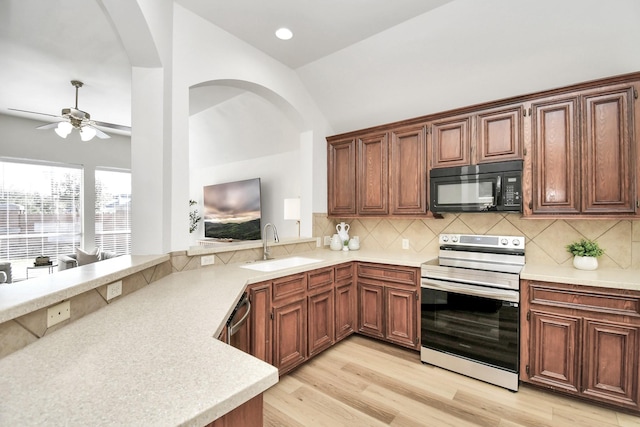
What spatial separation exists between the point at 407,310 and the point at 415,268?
1.35 feet

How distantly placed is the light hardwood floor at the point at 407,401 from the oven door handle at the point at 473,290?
0.69 meters

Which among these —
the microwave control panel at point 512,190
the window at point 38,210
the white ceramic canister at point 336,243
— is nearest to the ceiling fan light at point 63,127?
the window at point 38,210

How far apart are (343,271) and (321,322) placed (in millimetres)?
539

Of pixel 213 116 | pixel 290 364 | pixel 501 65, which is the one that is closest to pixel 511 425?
pixel 290 364

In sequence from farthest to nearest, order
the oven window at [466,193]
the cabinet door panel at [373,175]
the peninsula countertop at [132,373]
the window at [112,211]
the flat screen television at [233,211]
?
the window at [112,211] < the flat screen television at [233,211] < the cabinet door panel at [373,175] < the oven window at [466,193] < the peninsula countertop at [132,373]

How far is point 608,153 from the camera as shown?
7.14 ft

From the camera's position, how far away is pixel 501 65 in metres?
2.50

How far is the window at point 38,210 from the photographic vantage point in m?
4.82

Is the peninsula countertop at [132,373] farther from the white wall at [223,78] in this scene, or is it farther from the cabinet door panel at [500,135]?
the cabinet door panel at [500,135]

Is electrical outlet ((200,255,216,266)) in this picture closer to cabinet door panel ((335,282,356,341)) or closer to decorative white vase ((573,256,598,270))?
cabinet door panel ((335,282,356,341))

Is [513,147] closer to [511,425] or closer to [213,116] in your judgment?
[511,425]

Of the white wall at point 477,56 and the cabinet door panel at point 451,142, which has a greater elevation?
the white wall at point 477,56

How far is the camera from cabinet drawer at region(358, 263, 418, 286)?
274 centimetres

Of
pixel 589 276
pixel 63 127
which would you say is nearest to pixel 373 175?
pixel 589 276
